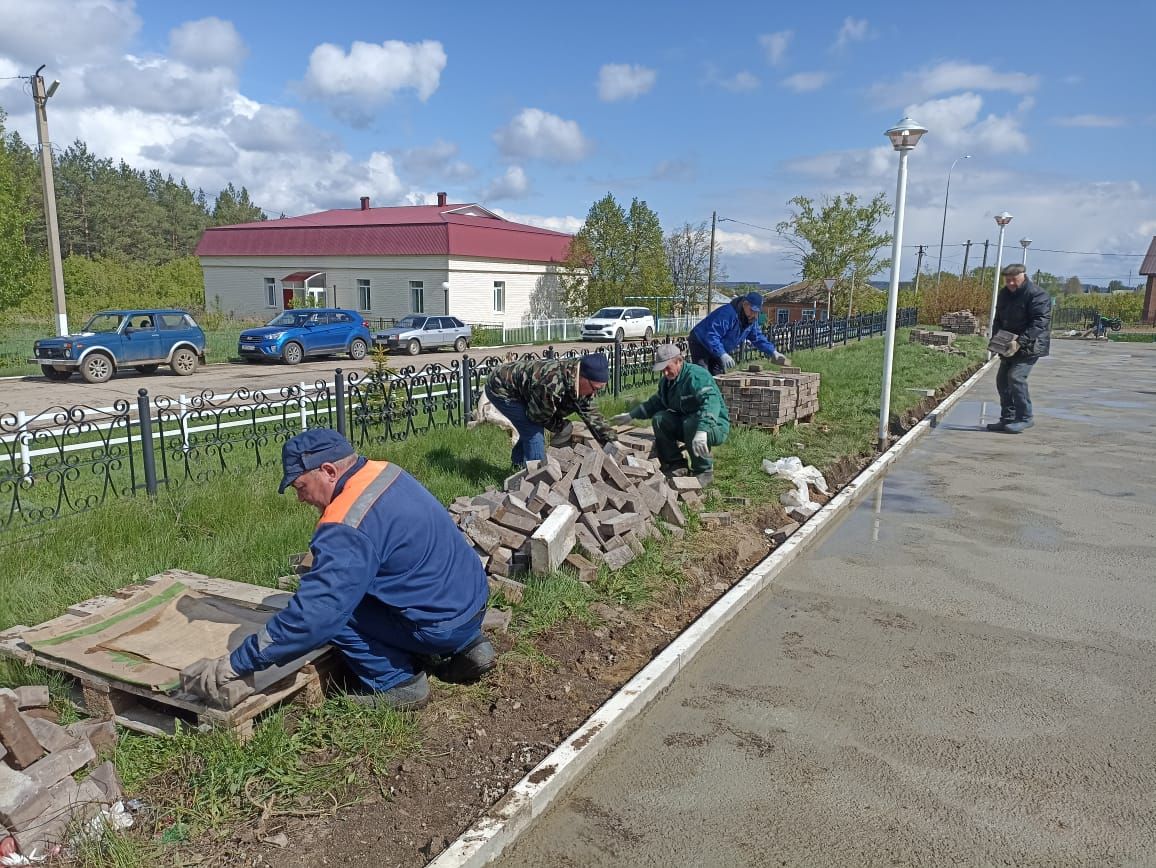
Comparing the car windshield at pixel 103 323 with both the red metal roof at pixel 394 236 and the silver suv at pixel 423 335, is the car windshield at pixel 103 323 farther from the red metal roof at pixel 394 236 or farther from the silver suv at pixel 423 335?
the red metal roof at pixel 394 236

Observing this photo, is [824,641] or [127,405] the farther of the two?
[127,405]

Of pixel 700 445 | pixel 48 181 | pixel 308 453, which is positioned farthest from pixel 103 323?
pixel 308 453

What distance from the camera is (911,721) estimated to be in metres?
3.66

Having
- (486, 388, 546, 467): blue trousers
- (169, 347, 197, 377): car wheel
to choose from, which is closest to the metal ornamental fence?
(486, 388, 546, 467): blue trousers

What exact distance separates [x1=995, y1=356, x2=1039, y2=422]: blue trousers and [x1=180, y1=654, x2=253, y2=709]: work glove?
34.1ft

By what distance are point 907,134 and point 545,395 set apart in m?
5.39

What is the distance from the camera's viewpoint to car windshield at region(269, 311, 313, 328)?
22.6 metres

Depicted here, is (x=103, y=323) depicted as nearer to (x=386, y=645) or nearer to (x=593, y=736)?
(x=386, y=645)

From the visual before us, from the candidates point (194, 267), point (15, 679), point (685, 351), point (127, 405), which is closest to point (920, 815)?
point (15, 679)

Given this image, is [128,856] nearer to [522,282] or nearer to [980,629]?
[980,629]

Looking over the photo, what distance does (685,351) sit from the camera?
1197 centimetres

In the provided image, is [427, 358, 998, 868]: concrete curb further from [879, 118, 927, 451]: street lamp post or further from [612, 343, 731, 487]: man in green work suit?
[879, 118, 927, 451]: street lamp post

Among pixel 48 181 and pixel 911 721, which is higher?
pixel 48 181

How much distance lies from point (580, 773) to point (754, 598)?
7.35 ft
